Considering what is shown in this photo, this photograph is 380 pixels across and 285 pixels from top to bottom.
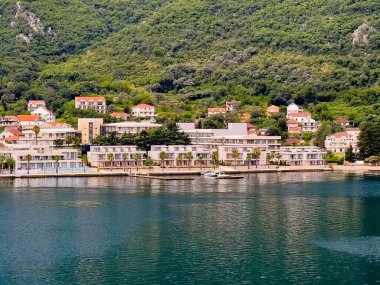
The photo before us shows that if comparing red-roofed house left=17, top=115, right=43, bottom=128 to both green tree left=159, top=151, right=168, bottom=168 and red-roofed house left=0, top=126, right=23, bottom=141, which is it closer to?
red-roofed house left=0, top=126, right=23, bottom=141

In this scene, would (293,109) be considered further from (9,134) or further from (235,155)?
(9,134)

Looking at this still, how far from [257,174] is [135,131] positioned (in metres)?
15.4

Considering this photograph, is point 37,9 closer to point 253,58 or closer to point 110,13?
point 110,13

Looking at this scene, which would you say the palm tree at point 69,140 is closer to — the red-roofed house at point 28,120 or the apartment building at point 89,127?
the apartment building at point 89,127

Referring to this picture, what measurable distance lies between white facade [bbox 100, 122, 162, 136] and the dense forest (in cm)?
699

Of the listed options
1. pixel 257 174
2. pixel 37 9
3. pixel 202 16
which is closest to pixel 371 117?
pixel 257 174

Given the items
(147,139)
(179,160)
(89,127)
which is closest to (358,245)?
(179,160)

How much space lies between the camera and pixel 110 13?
506ft

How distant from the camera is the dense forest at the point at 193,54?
107 m

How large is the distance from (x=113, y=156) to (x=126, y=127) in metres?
9.19

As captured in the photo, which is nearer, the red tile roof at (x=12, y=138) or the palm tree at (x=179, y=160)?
the palm tree at (x=179, y=160)

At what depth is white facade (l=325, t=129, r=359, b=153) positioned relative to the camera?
→ 3497 inches

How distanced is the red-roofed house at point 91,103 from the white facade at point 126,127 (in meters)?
10.9

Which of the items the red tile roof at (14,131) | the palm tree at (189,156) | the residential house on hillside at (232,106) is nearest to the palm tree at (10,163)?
the red tile roof at (14,131)
